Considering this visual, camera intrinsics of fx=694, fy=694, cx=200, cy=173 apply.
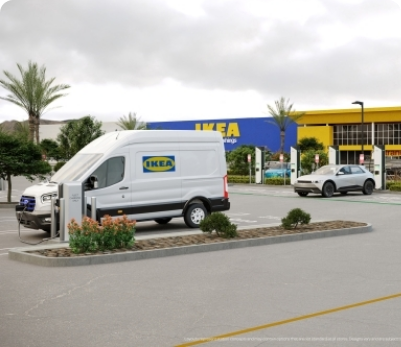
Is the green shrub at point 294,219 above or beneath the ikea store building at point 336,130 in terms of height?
beneath

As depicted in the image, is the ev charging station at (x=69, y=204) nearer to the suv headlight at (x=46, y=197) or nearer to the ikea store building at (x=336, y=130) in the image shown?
the suv headlight at (x=46, y=197)

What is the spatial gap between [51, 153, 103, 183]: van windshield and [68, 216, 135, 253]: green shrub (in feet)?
11.0

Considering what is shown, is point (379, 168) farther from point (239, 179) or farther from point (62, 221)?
point (62, 221)

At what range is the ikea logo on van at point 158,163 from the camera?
16469 mm

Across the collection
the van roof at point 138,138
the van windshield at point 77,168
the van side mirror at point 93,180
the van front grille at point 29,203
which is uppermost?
the van roof at point 138,138

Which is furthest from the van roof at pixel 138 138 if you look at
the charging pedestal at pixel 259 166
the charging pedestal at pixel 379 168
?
the charging pedestal at pixel 259 166

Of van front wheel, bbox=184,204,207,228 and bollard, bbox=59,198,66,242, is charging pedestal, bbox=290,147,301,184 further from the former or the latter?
bollard, bbox=59,198,66,242

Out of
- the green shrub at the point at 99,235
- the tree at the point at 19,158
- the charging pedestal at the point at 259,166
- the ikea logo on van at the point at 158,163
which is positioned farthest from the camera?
the charging pedestal at the point at 259,166

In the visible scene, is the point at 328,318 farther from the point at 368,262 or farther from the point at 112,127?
the point at 112,127

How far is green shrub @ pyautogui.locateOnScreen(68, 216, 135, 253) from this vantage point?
1234 cm

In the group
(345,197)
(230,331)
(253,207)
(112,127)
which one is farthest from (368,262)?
(112,127)

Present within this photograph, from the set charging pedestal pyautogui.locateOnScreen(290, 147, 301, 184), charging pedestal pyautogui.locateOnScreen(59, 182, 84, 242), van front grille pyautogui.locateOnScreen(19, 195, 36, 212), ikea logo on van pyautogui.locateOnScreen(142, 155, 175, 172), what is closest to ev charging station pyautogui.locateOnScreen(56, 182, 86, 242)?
charging pedestal pyautogui.locateOnScreen(59, 182, 84, 242)

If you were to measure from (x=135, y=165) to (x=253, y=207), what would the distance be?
31.0ft

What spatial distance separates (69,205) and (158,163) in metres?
3.21
